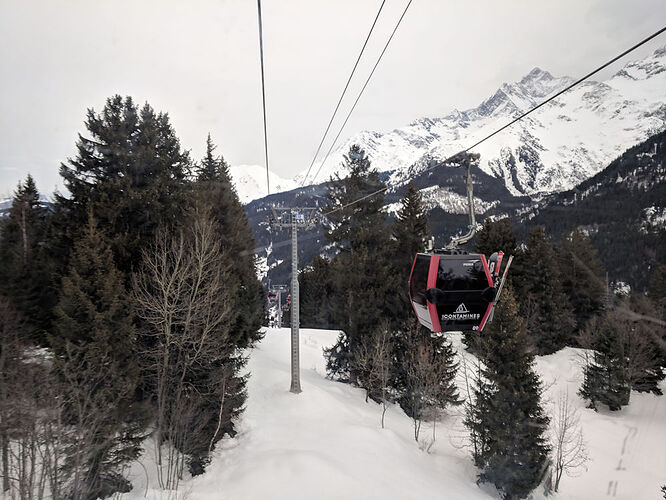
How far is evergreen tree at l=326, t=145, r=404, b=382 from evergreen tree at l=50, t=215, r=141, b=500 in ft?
42.7

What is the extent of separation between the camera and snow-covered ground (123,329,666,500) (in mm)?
12773

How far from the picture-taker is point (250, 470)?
13.2 meters

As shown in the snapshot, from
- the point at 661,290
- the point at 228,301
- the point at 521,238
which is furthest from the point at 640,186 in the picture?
the point at 228,301

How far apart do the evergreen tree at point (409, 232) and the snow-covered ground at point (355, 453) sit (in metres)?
7.85

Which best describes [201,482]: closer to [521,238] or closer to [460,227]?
[521,238]

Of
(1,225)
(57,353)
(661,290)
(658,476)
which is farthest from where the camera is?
(661,290)

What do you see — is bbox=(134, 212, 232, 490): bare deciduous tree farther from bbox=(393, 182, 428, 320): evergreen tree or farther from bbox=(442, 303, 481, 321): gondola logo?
bbox=(393, 182, 428, 320): evergreen tree

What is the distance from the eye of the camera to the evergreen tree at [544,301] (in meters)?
35.7

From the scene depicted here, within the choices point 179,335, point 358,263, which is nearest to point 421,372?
point 358,263

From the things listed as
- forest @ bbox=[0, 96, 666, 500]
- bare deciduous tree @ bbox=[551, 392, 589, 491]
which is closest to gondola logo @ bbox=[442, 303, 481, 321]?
forest @ bbox=[0, 96, 666, 500]

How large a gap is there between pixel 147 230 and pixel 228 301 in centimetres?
431

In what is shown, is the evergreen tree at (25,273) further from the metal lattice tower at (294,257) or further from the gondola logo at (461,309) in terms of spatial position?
the gondola logo at (461,309)

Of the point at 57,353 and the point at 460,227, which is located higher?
the point at 460,227

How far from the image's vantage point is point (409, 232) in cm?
2430
